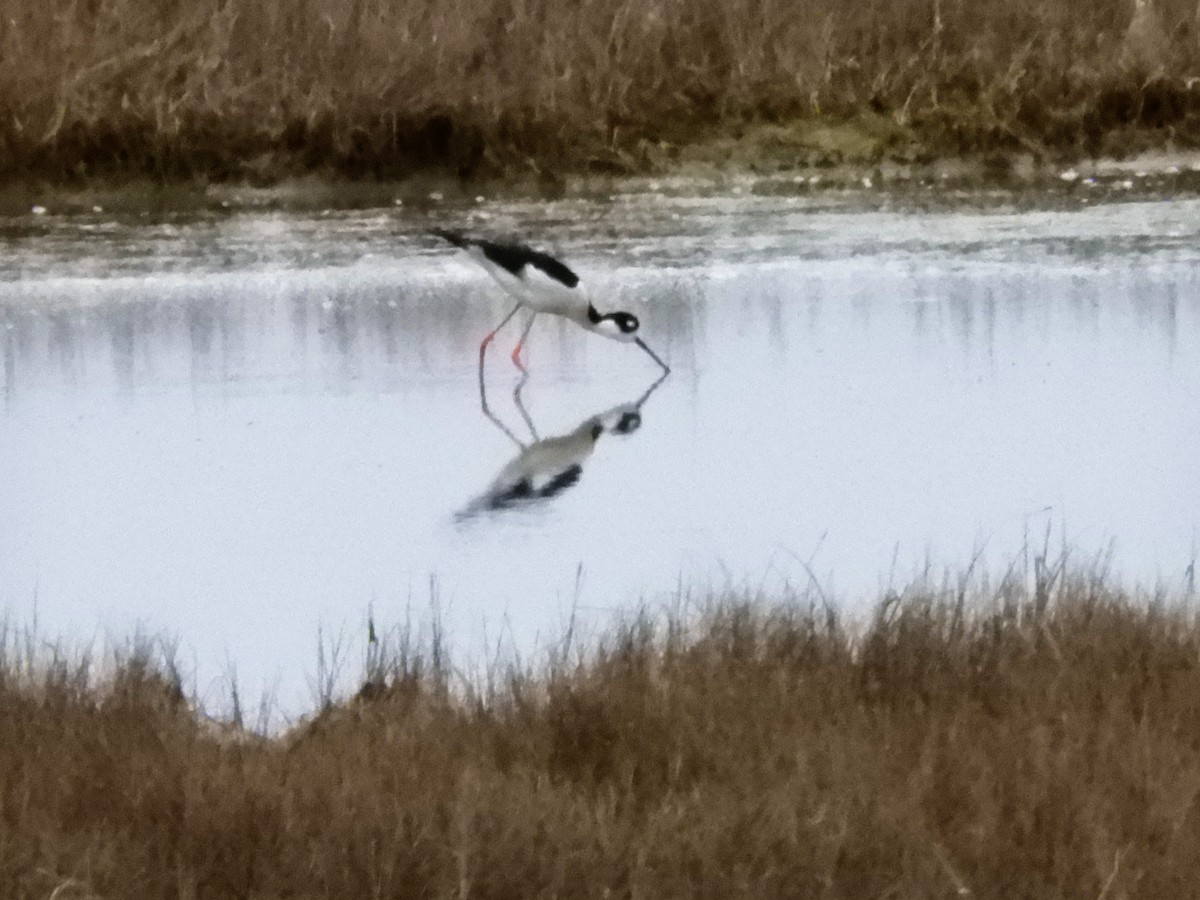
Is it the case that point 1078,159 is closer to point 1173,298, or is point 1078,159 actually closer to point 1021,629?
point 1173,298

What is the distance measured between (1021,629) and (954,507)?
122 centimetres

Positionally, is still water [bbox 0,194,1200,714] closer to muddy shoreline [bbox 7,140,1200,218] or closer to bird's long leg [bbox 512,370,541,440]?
bird's long leg [bbox 512,370,541,440]

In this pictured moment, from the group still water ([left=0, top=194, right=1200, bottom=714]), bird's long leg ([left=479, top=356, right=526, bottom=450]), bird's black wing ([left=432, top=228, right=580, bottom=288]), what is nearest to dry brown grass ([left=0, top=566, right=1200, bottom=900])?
still water ([left=0, top=194, right=1200, bottom=714])

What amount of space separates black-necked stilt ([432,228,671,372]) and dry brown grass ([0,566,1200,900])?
2787mm

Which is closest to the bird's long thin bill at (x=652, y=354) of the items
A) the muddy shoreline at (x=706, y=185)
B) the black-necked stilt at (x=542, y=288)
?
the black-necked stilt at (x=542, y=288)

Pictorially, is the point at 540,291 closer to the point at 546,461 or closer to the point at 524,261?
the point at 524,261

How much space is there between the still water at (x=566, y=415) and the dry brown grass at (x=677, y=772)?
1.55 feet

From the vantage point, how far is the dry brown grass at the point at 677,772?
3.09 meters

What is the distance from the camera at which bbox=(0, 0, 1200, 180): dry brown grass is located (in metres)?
8.94

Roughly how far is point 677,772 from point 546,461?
2.47 metres

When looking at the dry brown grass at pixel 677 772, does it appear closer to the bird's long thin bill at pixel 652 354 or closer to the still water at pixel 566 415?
the still water at pixel 566 415

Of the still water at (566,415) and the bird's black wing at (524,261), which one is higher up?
the bird's black wing at (524,261)

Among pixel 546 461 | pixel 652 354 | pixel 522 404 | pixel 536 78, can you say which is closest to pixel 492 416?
pixel 522 404

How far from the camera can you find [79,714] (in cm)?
380
